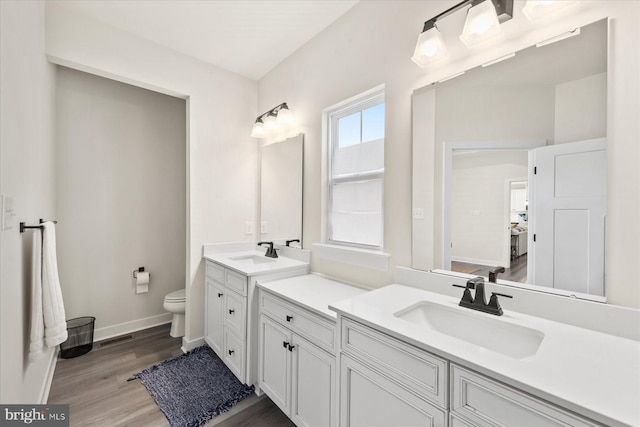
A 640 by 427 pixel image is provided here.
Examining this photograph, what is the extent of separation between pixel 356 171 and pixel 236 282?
45.9 inches

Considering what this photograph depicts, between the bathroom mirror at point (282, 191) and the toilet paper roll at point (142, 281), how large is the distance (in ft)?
4.18

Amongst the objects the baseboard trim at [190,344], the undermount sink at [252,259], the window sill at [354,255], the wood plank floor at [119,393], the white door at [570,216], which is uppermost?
the white door at [570,216]

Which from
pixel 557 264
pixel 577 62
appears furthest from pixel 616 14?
pixel 557 264

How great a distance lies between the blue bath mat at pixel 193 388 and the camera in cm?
170

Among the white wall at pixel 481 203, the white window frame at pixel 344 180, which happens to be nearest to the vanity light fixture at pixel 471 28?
the white window frame at pixel 344 180

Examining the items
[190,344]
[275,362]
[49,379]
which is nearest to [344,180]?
[275,362]

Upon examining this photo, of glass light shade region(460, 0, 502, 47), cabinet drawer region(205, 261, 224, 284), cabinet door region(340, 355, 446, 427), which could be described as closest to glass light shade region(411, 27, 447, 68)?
glass light shade region(460, 0, 502, 47)

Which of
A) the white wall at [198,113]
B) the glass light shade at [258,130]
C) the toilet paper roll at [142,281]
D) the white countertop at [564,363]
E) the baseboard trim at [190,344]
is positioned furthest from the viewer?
the toilet paper roll at [142,281]

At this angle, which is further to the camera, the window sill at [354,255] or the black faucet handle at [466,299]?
the window sill at [354,255]

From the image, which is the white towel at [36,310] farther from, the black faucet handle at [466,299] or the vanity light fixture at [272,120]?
the black faucet handle at [466,299]

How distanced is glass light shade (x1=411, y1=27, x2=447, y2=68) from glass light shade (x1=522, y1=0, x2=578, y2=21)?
1.12 ft

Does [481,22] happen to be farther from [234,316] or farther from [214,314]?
[214,314]

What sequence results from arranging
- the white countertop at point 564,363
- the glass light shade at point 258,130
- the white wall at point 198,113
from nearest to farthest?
the white countertop at point 564,363
the white wall at point 198,113
the glass light shade at point 258,130

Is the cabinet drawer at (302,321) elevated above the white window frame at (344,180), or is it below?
below
